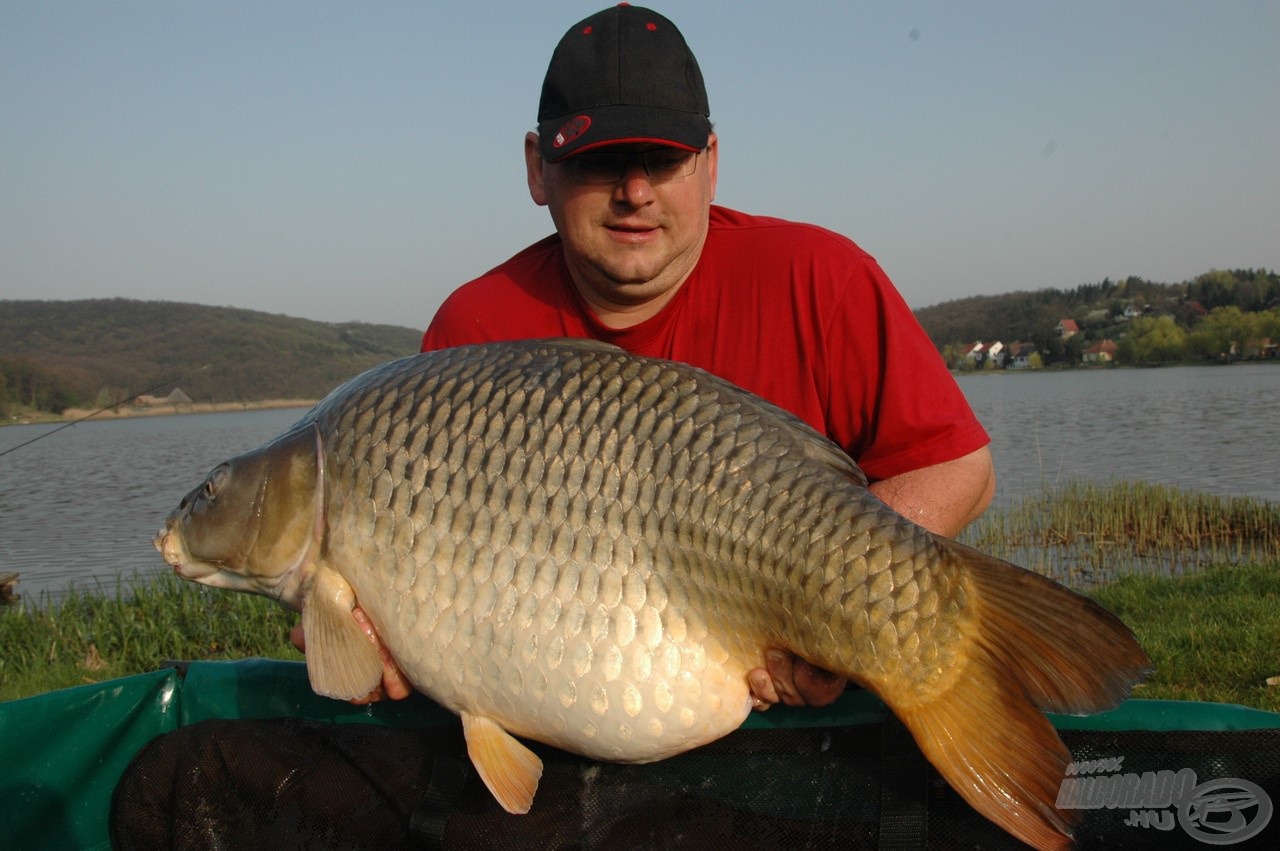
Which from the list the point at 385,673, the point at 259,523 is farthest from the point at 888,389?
the point at 259,523

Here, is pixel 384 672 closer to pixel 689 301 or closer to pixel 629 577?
pixel 629 577

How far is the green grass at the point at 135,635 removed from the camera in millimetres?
4152

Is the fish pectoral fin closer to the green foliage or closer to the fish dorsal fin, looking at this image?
A: the fish dorsal fin

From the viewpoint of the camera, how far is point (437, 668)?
5.02 feet

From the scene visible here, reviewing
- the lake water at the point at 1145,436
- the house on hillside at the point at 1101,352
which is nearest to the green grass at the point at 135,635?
the lake water at the point at 1145,436

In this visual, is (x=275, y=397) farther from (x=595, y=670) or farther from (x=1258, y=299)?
(x=1258, y=299)

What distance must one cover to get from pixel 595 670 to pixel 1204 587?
4127 mm

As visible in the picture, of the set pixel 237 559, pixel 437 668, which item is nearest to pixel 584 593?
pixel 437 668

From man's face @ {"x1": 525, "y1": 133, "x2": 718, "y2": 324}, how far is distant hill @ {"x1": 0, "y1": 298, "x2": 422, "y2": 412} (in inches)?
1057

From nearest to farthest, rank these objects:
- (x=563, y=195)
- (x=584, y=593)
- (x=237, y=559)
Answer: (x=584, y=593), (x=237, y=559), (x=563, y=195)

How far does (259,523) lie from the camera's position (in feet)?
5.53

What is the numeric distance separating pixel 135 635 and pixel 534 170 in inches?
134

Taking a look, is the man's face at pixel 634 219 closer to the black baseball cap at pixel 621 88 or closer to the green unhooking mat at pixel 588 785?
the black baseball cap at pixel 621 88

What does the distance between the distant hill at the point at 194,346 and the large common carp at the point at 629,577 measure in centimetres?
2710
